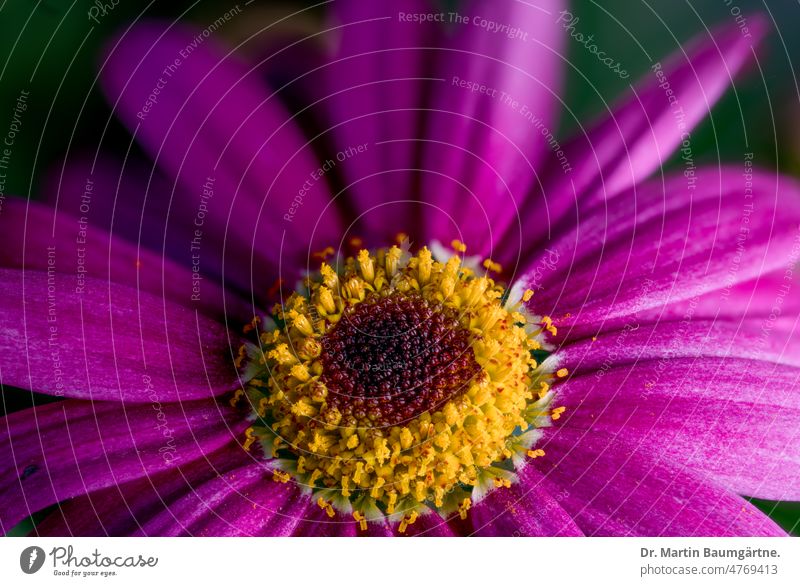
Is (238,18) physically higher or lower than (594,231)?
higher

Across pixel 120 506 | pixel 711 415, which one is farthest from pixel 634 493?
Result: pixel 120 506

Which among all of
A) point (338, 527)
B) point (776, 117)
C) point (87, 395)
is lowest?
point (338, 527)

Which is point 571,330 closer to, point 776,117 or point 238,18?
point 776,117

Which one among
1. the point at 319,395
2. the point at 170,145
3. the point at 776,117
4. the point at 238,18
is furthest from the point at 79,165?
the point at 776,117

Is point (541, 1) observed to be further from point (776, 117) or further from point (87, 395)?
point (87, 395)

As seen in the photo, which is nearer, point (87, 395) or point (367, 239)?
point (87, 395)

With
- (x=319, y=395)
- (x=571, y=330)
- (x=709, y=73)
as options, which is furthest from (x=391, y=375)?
(x=709, y=73)
